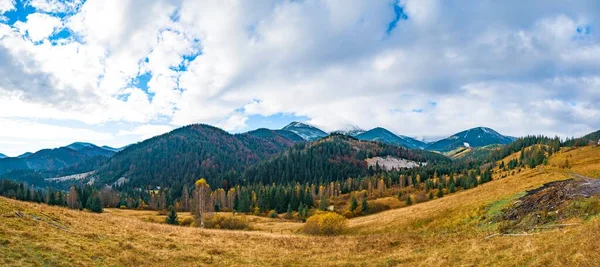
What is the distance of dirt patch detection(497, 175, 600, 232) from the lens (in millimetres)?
28625

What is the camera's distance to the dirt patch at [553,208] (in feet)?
93.9

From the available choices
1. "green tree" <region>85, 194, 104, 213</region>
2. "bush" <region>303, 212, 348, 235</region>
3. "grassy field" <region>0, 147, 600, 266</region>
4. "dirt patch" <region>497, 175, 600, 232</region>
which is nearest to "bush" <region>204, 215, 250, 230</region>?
"bush" <region>303, 212, 348, 235</region>

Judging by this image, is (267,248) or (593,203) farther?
(267,248)

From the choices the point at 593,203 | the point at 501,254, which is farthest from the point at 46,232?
the point at 593,203

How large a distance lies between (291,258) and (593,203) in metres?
27.0

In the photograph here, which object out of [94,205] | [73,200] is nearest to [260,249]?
[94,205]

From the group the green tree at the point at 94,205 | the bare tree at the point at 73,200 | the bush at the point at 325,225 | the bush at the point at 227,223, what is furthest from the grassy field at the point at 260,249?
the bare tree at the point at 73,200

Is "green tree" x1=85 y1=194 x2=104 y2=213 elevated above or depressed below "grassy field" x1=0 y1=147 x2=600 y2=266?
below

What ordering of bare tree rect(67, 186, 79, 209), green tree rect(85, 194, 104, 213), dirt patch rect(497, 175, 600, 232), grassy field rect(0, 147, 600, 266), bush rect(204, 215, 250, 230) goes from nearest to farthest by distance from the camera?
grassy field rect(0, 147, 600, 266)
dirt patch rect(497, 175, 600, 232)
bush rect(204, 215, 250, 230)
green tree rect(85, 194, 104, 213)
bare tree rect(67, 186, 79, 209)

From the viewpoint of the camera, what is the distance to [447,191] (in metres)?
156

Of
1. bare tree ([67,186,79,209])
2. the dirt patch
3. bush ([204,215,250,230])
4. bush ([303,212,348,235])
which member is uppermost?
the dirt patch

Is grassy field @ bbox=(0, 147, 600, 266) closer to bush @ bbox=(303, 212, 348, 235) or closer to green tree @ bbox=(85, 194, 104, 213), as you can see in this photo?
bush @ bbox=(303, 212, 348, 235)

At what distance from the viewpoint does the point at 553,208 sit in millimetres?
31547

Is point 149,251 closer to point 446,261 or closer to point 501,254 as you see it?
point 446,261
